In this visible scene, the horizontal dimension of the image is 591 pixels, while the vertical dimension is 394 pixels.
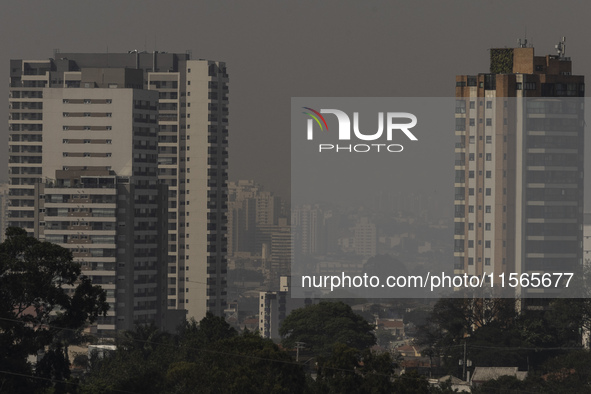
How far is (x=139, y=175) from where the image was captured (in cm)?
13112

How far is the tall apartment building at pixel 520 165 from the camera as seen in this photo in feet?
381

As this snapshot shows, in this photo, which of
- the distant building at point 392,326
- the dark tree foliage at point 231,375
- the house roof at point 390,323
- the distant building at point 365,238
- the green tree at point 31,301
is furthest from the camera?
the house roof at point 390,323

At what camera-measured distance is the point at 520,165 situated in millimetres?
117875

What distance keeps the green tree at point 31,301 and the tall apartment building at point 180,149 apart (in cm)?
9974

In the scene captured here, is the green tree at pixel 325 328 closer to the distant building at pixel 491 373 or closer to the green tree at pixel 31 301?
the distant building at pixel 491 373

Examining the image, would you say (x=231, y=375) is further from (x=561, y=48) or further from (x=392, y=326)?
(x=392, y=326)

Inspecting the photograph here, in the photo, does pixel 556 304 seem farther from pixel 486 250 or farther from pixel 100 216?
pixel 100 216

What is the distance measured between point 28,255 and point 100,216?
253 feet

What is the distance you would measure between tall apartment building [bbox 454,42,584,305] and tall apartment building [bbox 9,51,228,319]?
41622mm

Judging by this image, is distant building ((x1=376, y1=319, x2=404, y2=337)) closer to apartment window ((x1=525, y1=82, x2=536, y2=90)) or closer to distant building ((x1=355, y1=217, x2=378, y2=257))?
distant building ((x1=355, y1=217, x2=378, y2=257))

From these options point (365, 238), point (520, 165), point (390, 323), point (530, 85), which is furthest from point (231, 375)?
point (390, 323)

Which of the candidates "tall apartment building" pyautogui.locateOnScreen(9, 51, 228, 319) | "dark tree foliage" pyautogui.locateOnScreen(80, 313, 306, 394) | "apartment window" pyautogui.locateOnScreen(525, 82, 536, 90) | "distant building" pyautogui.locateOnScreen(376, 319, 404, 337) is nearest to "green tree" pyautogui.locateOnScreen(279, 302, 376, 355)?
"apartment window" pyautogui.locateOnScreen(525, 82, 536, 90)

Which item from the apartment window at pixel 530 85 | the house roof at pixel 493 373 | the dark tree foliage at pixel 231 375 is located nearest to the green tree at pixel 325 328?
the house roof at pixel 493 373

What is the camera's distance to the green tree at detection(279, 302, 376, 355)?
8862cm
